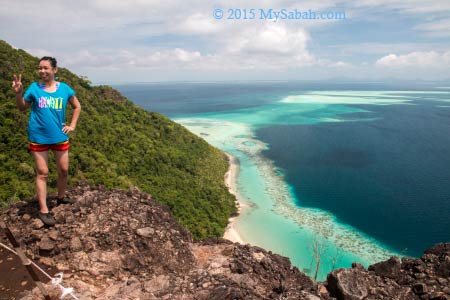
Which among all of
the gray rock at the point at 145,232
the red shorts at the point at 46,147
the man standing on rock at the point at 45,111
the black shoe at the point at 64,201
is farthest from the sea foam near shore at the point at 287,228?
the man standing on rock at the point at 45,111

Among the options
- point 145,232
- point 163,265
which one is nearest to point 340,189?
point 145,232

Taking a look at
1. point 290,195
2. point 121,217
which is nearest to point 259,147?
point 290,195

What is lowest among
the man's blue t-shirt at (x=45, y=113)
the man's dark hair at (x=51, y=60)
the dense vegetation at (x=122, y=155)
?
the dense vegetation at (x=122, y=155)

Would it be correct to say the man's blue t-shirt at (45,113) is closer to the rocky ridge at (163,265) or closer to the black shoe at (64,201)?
the black shoe at (64,201)

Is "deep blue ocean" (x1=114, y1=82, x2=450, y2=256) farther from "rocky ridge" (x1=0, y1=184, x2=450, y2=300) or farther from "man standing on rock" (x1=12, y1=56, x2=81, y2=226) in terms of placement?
"man standing on rock" (x1=12, y1=56, x2=81, y2=226)

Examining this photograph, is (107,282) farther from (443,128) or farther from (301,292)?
(443,128)

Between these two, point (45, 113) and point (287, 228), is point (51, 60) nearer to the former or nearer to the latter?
point (45, 113)

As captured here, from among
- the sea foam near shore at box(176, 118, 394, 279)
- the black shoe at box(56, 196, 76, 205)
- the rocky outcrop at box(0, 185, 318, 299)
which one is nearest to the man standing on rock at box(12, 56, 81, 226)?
the black shoe at box(56, 196, 76, 205)
